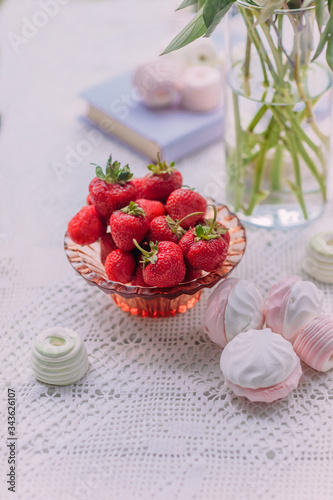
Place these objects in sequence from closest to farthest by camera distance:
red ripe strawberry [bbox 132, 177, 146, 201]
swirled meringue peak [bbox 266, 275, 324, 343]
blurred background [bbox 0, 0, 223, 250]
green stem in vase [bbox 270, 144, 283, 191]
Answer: swirled meringue peak [bbox 266, 275, 324, 343]
red ripe strawberry [bbox 132, 177, 146, 201]
green stem in vase [bbox 270, 144, 283, 191]
blurred background [bbox 0, 0, 223, 250]

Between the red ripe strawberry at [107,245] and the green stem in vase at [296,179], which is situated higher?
the red ripe strawberry at [107,245]

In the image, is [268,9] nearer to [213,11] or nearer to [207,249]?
[213,11]

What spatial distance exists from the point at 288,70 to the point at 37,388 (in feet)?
2.02

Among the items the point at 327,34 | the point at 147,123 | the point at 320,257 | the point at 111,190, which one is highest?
the point at 327,34

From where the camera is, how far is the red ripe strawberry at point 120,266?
845 mm

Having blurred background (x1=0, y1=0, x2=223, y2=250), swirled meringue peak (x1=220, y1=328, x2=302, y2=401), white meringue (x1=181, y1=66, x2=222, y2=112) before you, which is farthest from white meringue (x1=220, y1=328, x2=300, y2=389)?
white meringue (x1=181, y1=66, x2=222, y2=112)

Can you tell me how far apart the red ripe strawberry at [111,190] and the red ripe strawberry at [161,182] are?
32 mm

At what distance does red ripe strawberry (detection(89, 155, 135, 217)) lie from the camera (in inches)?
34.6

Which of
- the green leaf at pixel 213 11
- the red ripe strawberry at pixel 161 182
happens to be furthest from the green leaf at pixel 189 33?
the red ripe strawberry at pixel 161 182

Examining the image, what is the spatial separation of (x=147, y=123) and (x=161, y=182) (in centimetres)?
41

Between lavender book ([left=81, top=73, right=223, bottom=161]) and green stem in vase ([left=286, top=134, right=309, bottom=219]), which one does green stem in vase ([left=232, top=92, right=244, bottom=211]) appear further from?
lavender book ([left=81, top=73, right=223, bottom=161])

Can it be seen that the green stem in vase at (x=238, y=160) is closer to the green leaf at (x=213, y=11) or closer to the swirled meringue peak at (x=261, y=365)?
the green leaf at (x=213, y=11)

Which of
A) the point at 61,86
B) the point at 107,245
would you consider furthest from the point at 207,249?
the point at 61,86

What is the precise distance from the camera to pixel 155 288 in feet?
2.74
